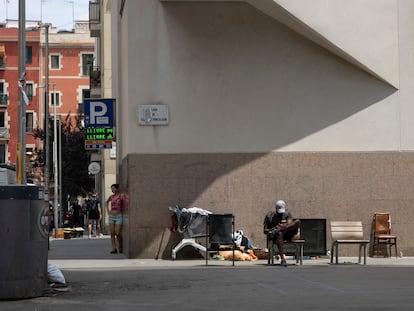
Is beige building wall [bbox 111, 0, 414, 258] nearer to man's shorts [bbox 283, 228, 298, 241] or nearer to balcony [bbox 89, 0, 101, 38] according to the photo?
man's shorts [bbox 283, 228, 298, 241]

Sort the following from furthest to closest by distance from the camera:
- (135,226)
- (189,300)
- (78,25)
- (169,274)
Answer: (78,25), (135,226), (169,274), (189,300)

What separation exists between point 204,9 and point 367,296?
35.6ft

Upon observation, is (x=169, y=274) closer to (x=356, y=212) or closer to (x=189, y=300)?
(x=189, y=300)

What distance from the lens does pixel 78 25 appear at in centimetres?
9844

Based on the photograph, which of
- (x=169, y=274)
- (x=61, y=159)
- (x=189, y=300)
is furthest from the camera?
(x=61, y=159)

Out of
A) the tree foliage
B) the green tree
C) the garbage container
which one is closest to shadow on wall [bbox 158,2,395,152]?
the garbage container

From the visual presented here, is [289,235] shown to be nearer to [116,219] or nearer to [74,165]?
[116,219]

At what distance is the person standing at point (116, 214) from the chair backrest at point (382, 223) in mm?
6360

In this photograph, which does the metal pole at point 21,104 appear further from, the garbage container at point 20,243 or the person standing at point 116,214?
the garbage container at point 20,243

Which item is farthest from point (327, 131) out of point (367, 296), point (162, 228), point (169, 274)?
point (367, 296)

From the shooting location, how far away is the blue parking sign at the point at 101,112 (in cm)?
2589

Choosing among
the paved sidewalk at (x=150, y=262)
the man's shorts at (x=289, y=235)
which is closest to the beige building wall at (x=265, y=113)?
the paved sidewalk at (x=150, y=262)

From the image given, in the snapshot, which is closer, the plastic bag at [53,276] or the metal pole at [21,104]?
the plastic bag at [53,276]

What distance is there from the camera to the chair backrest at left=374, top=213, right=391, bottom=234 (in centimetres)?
2177
